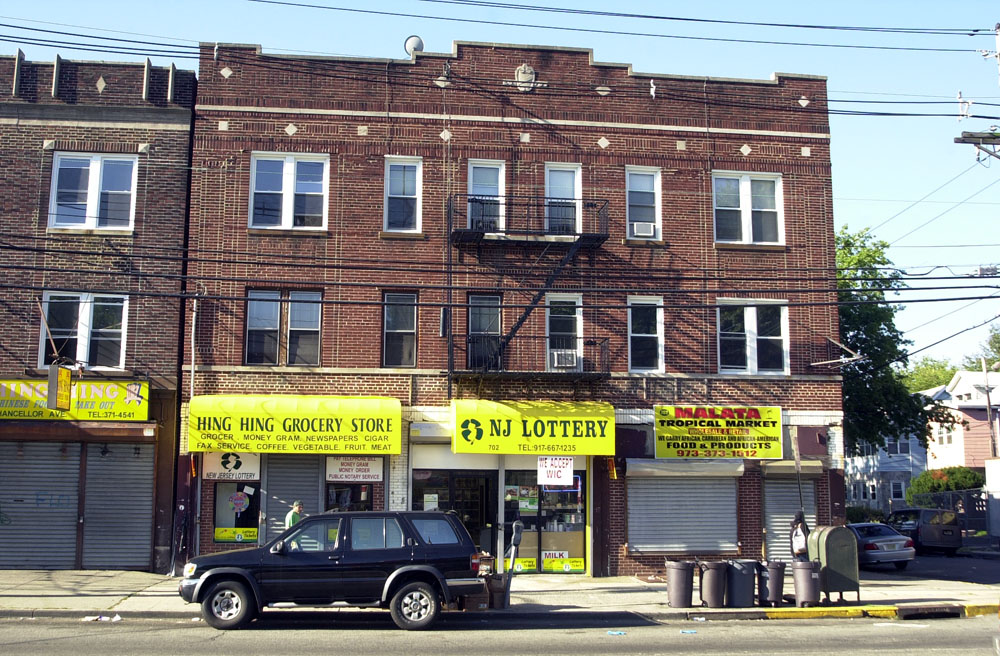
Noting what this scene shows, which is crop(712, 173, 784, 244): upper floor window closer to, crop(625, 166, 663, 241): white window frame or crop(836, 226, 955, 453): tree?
crop(625, 166, 663, 241): white window frame

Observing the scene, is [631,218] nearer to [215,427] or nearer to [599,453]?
[599,453]

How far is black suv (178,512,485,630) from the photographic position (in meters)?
13.7

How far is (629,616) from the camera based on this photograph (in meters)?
15.7

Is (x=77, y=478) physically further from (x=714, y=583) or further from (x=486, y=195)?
(x=714, y=583)

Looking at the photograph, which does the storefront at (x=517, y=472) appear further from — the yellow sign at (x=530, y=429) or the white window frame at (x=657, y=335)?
the white window frame at (x=657, y=335)

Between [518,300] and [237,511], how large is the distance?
25.2ft

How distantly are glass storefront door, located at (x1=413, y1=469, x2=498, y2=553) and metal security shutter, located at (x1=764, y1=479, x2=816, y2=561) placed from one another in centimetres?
629

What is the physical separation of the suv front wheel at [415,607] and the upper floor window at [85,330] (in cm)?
980

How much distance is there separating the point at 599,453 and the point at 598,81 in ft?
28.6

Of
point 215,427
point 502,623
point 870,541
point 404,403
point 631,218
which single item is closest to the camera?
point 502,623

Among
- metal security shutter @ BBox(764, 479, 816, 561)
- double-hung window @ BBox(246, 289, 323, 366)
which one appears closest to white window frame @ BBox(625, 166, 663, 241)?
metal security shutter @ BBox(764, 479, 816, 561)

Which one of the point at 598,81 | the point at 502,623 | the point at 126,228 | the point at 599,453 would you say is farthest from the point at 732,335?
the point at 126,228

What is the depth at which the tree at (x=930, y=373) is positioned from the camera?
75.9 metres

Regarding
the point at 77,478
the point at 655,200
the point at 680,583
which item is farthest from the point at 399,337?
the point at 680,583
